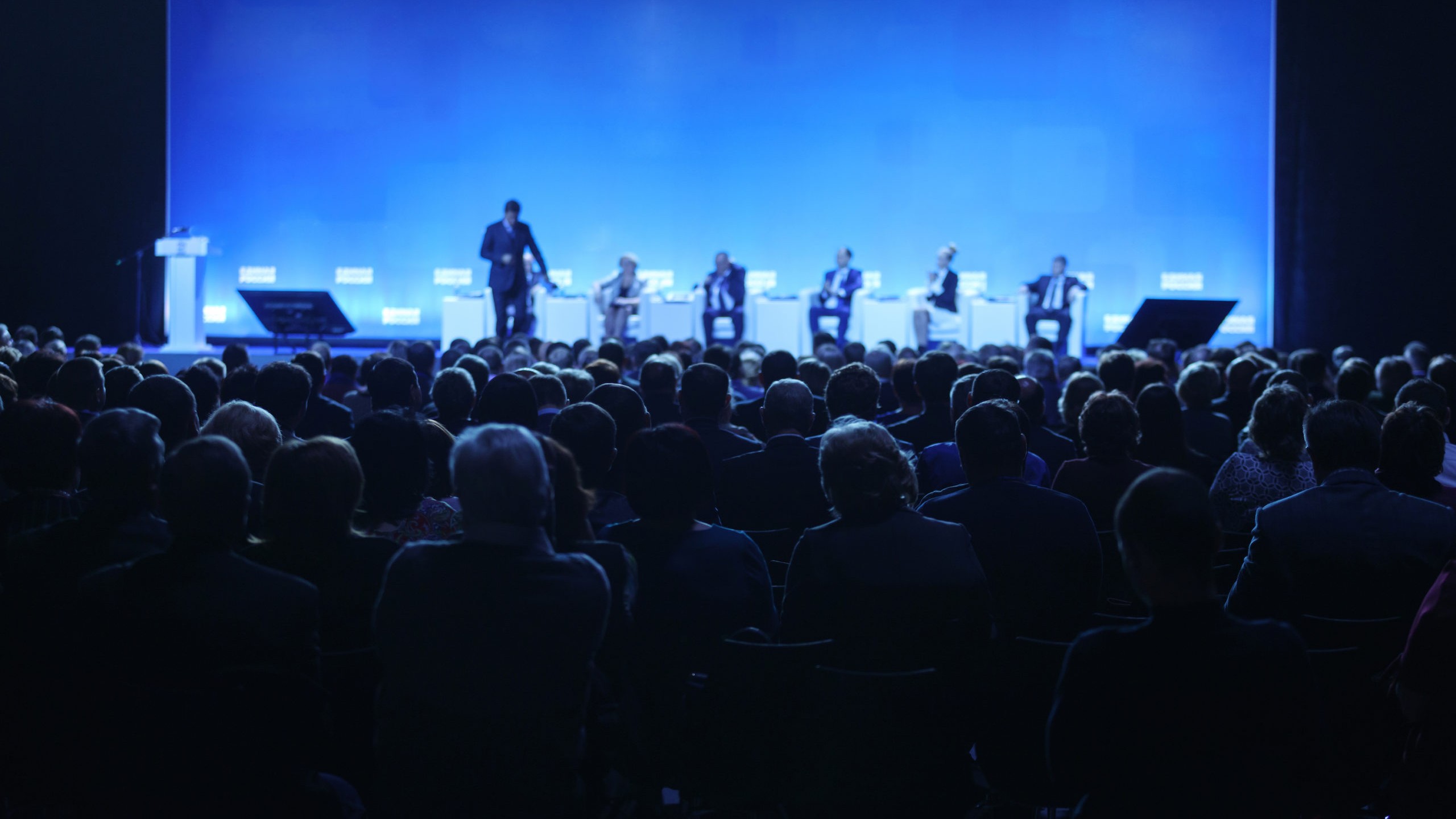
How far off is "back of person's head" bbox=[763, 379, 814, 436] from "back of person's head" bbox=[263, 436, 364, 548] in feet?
5.97

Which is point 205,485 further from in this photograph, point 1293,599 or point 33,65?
point 33,65

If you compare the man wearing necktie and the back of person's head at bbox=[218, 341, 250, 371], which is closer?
the back of person's head at bbox=[218, 341, 250, 371]

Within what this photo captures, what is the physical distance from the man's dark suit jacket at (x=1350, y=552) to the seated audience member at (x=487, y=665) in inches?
61.3

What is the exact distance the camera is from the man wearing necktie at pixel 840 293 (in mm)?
12461

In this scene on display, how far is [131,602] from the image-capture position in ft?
6.49

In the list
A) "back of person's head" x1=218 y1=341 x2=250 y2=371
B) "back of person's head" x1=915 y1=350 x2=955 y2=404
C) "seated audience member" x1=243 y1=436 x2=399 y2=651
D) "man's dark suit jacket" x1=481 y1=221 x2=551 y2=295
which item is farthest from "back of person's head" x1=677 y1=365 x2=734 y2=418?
"man's dark suit jacket" x1=481 y1=221 x2=551 y2=295

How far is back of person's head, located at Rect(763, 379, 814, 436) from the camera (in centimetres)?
385

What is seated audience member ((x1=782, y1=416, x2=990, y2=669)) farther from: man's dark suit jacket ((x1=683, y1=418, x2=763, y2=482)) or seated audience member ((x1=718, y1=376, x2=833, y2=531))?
man's dark suit jacket ((x1=683, y1=418, x2=763, y2=482))

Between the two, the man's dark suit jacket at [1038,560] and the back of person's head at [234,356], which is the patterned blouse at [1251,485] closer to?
the man's dark suit jacket at [1038,560]

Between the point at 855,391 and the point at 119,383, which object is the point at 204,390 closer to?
the point at 119,383

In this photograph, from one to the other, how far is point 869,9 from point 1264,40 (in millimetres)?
4669

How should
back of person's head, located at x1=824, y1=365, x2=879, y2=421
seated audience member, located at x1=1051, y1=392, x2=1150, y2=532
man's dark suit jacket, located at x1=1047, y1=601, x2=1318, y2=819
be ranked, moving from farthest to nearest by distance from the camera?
back of person's head, located at x1=824, y1=365, x2=879, y2=421 < seated audience member, located at x1=1051, y1=392, x2=1150, y2=532 < man's dark suit jacket, located at x1=1047, y1=601, x2=1318, y2=819

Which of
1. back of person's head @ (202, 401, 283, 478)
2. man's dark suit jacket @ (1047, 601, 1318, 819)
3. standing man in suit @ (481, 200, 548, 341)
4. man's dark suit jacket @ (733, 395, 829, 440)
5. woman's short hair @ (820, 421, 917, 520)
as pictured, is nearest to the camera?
man's dark suit jacket @ (1047, 601, 1318, 819)

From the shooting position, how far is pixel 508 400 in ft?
11.8
